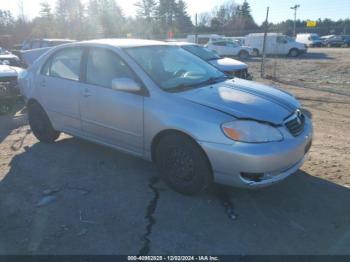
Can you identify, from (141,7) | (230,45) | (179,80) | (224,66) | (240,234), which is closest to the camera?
(240,234)

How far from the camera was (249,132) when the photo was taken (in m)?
3.58

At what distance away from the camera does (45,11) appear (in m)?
60.4

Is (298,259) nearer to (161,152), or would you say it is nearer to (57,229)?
(161,152)

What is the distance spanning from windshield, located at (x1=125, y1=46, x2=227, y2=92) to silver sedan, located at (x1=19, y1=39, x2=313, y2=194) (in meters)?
0.01

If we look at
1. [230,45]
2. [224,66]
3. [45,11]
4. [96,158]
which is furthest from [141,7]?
[96,158]

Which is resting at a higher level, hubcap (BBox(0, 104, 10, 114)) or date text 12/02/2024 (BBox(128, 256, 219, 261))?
hubcap (BBox(0, 104, 10, 114))

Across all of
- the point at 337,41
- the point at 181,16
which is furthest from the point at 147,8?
the point at 337,41

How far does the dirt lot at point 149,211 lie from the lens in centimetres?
325

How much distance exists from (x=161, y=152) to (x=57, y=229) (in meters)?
1.37

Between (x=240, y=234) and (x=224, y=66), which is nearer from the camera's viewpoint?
(x=240, y=234)

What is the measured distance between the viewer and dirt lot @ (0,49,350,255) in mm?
3246

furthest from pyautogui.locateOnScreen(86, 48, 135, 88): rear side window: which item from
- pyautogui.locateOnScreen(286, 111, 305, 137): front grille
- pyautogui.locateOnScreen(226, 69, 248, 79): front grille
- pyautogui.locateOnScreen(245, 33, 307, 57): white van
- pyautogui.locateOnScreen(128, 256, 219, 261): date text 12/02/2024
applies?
pyautogui.locateOnScreen(245, 33, 307, 57): white van

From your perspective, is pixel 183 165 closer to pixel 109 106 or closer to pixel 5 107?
pixel 109 106

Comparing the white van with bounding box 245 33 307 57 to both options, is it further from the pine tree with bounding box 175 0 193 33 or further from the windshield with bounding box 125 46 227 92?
the pine tree with bounding box 175 0 193 33
